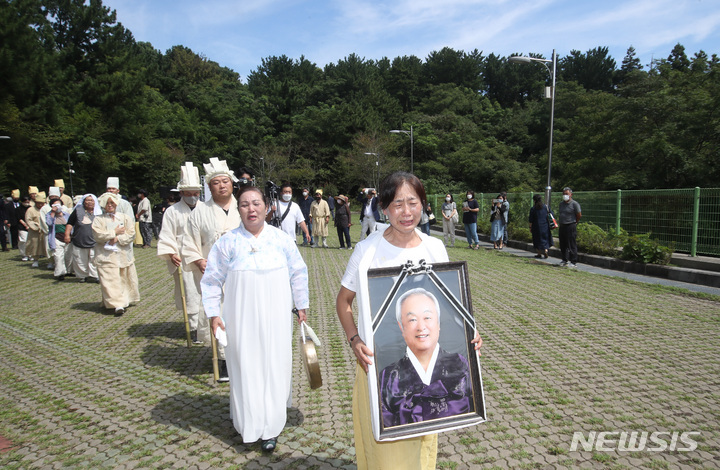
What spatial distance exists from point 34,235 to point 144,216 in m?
3.83

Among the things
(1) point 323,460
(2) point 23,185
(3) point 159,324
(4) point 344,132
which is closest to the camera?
(1) point 323,460

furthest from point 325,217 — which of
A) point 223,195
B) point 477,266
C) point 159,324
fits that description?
point 223,195

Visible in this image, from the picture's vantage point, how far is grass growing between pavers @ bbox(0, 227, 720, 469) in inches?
130

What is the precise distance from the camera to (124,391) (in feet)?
14.8

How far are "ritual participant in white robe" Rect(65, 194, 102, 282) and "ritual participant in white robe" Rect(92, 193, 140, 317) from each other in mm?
562

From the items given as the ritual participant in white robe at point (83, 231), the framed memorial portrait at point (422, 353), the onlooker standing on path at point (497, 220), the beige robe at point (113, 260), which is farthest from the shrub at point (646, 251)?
the ritual participant in white robe at point (83, 231)

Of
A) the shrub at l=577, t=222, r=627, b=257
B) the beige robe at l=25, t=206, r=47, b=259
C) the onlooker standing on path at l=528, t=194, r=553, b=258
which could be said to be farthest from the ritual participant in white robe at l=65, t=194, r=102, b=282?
the shrub at l=577, t=222, r=627, b=257

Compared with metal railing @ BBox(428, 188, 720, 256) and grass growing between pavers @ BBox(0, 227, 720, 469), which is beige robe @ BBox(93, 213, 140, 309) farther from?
metal railing @ BBox(428, 188, 720, 256)

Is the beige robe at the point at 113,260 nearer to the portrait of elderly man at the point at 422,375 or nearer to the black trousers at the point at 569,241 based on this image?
the portrait of elderly man at the point at 422,375

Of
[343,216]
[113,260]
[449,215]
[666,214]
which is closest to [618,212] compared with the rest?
[666,214]

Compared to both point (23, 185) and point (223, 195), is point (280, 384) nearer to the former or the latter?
point (223, 195)

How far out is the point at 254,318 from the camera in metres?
3.36

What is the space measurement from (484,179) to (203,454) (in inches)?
2014

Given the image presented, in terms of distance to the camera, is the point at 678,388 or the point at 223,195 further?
the point at 223,195
